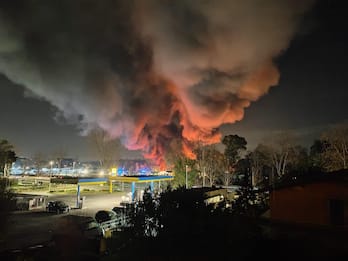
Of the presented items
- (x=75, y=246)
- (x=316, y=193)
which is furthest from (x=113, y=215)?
(x=316, y=193)

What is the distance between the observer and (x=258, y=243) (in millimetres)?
9797

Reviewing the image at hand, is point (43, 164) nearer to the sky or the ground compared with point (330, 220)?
nearer to the sky

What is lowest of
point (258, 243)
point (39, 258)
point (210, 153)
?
point (39, 258)

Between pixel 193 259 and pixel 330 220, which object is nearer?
pixel 193 259

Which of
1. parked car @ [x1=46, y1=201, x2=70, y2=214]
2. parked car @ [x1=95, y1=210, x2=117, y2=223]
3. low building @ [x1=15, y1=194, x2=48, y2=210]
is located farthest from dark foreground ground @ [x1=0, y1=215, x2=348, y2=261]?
low building @ [x1=15, y1=194, x2=48, y2=210]

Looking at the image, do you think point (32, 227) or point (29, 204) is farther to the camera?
point (29, 204)

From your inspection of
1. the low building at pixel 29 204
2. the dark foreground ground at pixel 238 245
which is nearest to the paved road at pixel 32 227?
the low building at pixel 29 204

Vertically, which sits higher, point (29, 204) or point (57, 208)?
point (29, 204)

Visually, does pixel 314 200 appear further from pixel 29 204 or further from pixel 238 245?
pixel 29 204

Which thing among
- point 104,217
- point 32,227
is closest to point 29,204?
point 32,227

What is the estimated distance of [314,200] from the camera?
12.5 metres

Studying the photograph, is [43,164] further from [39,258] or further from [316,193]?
[316,193]

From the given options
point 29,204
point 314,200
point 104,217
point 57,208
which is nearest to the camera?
point 314,200

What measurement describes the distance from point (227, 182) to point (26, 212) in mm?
31082
